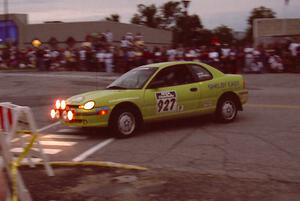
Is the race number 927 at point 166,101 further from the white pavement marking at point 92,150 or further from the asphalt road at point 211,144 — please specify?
the white pavement marking at point 92,150

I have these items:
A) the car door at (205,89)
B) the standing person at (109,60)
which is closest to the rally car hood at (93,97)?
the car door at (205,89)

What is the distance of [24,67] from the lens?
33375 millimetres

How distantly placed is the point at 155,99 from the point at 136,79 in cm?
70

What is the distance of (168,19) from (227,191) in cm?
7727

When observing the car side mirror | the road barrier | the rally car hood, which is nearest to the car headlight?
the rally car hood

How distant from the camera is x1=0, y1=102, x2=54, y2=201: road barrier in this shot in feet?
19.4

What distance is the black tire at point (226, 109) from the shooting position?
39.1 ft

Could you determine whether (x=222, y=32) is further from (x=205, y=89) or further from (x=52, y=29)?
(x=205, y=89)

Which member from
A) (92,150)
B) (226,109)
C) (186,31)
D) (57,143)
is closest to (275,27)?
(186,31)

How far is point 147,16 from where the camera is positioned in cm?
8131

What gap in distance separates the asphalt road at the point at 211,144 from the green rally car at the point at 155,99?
348 mm

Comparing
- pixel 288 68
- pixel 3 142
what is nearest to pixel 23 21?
pixel 288 68

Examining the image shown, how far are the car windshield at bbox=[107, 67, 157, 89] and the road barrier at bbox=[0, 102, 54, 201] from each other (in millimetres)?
3857

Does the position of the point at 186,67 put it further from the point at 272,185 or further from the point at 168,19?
the point at 168,19
